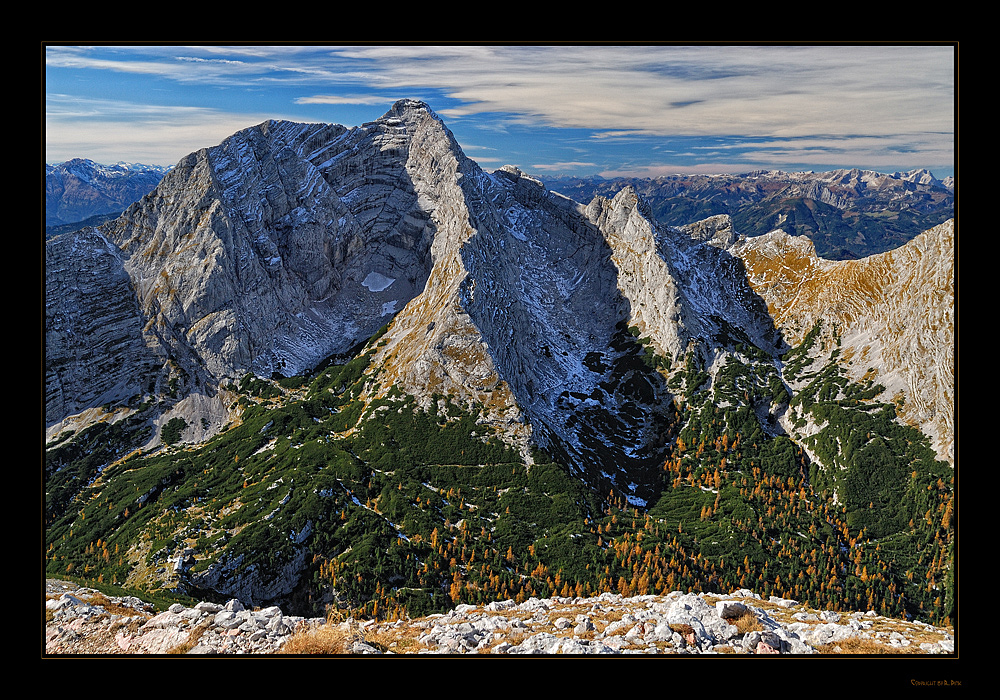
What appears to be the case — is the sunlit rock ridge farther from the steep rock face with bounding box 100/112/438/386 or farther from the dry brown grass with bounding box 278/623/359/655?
the dry brown grass with bounding box 278/623/359/655

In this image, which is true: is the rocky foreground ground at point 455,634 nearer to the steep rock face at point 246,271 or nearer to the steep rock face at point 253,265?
the steep rock face at point 246,271

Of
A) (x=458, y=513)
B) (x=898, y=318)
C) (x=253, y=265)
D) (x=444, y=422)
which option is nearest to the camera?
(x=458, y=513)

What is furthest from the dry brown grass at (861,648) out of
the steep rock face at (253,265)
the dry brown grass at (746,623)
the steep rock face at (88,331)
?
the steep rock face at (88,331)

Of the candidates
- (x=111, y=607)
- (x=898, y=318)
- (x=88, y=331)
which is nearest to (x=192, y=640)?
(x=111, y=607)

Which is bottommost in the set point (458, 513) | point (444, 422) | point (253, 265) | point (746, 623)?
point (458, 513)

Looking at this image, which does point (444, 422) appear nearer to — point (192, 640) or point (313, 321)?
point (313, 321)
